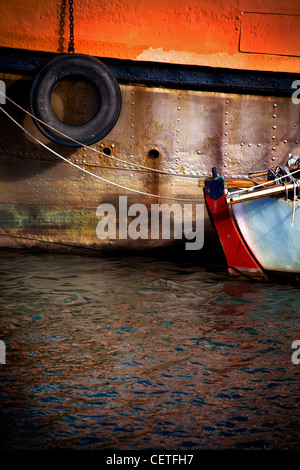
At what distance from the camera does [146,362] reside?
132 inches

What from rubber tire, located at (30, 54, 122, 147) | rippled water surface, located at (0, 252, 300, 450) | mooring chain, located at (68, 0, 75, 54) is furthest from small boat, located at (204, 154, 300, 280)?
mooring chain, located at (68, 0, 75, 54)

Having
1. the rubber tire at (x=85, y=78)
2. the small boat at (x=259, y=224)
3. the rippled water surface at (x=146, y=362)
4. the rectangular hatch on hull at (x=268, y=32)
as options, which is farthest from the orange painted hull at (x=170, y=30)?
the rippled water surface at (x=146, y=362)

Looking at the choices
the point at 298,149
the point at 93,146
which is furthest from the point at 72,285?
the point at 298,149

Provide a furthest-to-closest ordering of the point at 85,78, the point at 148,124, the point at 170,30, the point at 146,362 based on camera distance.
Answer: the point at 148,124 < the point at 170,30 < the point at 85,78 < the point at 146,362

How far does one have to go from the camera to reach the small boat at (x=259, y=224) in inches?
202

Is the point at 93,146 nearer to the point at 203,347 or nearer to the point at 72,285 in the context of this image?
the point at 72,285

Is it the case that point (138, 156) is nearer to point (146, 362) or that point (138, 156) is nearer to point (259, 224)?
point (259, 224)

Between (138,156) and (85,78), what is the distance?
1.04m

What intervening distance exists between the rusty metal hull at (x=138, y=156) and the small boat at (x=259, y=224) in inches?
33.1

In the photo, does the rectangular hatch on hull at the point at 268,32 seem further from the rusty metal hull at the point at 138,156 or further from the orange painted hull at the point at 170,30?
the rusty metal hull at the point at 138,156

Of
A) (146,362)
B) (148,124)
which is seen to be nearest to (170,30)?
(148,124)

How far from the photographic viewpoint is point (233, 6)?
5816mm
